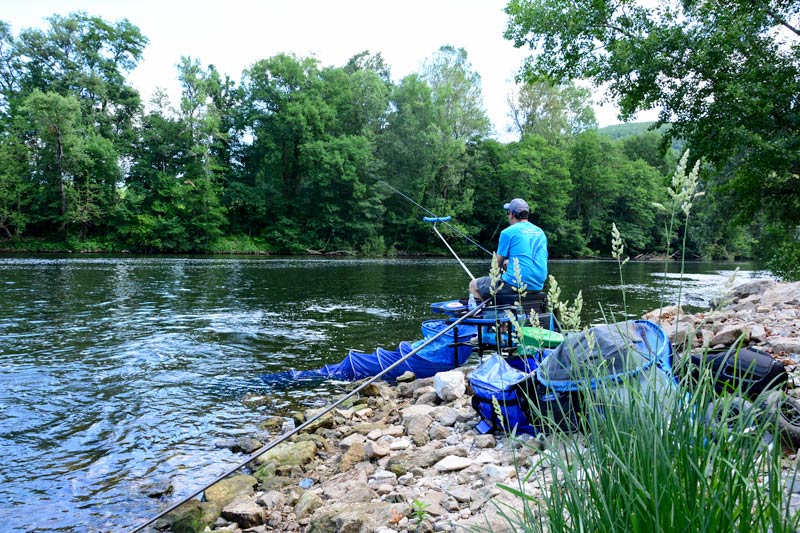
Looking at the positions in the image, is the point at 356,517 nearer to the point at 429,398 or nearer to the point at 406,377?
the point at 429,398

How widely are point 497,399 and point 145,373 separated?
5.78 metres

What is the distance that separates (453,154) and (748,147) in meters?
39.4

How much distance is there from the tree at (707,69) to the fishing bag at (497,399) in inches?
351

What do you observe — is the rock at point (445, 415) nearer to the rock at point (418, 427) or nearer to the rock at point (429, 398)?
the rock at point (418, 427)

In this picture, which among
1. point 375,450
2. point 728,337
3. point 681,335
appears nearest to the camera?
point 375,450

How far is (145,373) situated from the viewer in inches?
308

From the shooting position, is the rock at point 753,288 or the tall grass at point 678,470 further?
the rock at point 753,288

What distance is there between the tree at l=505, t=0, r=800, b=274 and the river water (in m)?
4.64

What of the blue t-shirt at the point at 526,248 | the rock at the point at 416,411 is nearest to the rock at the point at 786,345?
the blue t-shirt at the point at 526,248

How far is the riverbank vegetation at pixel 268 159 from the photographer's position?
4166cm

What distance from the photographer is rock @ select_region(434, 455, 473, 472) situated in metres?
3.90

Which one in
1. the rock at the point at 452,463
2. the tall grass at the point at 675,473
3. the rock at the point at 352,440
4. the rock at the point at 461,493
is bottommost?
the rock at the point at 352,440

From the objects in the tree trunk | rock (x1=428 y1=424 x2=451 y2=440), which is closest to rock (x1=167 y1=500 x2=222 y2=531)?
rock (x1=428 y1=424 x2=451 y2=440)

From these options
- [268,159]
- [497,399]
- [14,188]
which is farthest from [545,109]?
[497,399]
